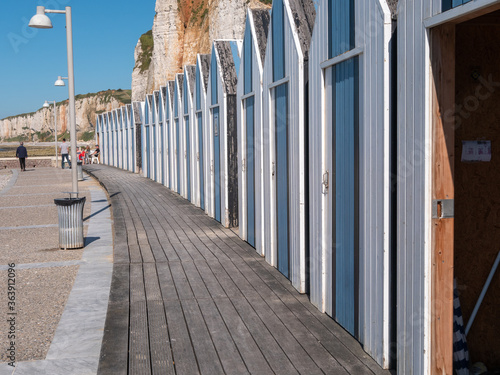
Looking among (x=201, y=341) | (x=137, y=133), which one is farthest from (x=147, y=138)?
(x=201, y=341)

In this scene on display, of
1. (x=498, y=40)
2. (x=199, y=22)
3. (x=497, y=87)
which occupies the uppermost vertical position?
(x=199, y=22)

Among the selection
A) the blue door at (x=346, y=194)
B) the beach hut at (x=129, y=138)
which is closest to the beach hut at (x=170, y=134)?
the beach hut at (x=129, y=138)

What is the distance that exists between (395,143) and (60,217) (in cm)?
635

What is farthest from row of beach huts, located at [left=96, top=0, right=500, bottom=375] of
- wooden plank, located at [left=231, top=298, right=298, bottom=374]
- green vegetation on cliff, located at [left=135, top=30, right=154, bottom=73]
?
green vegetation on cliff, located at [left=135, top=30, right=154, bottom=73]

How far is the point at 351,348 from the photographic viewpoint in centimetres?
468

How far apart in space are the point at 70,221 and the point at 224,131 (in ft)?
11.0

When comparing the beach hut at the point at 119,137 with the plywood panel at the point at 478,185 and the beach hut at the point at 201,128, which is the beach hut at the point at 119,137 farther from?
the plywood panel at the point at 478,185

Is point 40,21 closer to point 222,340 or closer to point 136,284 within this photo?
point 136,284

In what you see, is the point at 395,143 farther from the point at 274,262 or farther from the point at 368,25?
the point at 274,262

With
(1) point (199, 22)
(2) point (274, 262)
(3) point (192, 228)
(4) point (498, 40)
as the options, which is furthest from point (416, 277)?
(1) point (199, 22)

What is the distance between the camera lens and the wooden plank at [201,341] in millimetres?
4367

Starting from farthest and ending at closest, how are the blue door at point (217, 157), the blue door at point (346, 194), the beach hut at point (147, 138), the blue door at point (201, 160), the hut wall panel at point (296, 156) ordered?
the beach hut at point (147, 138) < the blue door at point (201, 160) < the blue door at point (217, 157) < the hut wall panel at point (296, 156) < the blue door at point (346, 194)

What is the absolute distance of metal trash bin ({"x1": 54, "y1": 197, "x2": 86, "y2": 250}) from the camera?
8.90m

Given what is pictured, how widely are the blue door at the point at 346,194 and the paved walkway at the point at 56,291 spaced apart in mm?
2111
